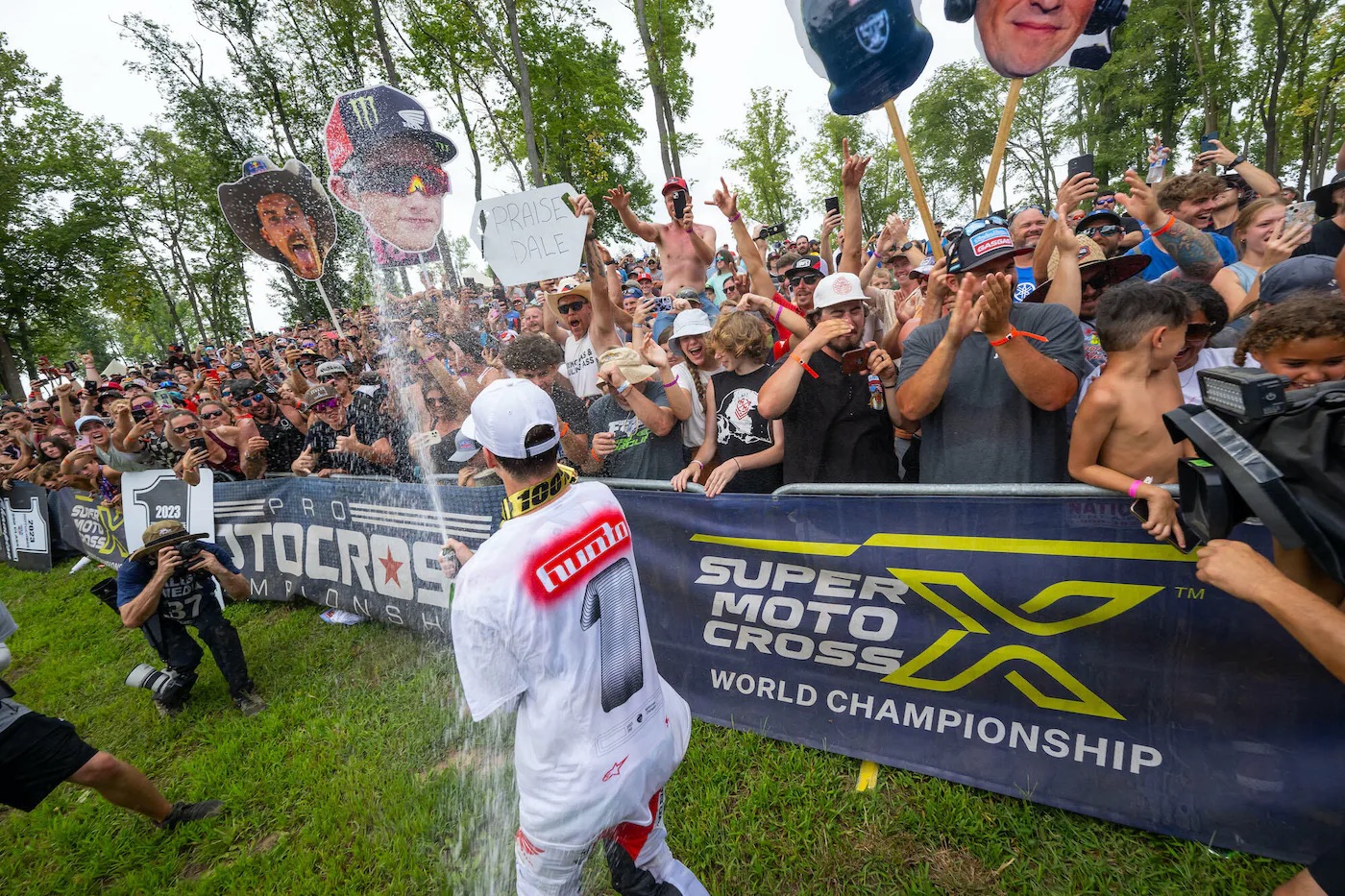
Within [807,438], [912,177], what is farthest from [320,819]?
[912,177]

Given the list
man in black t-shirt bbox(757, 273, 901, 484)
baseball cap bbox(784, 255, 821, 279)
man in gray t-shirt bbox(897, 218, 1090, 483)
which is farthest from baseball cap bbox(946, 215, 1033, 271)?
baseball cap bbox(784, 255, 821, 279)

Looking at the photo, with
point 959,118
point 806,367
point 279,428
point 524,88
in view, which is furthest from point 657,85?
point 959,118

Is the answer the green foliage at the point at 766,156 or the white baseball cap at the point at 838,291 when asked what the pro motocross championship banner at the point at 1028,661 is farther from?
the green foliage at the point at 766,156

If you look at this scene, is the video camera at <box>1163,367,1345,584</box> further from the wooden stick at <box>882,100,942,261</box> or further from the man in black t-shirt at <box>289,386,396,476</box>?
the man in black t-shirt at <box>289,386,396,476</box>

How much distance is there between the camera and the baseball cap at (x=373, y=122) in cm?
601

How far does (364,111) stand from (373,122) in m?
0.13

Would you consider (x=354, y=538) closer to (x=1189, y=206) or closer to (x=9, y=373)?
(x=1189, y=206)

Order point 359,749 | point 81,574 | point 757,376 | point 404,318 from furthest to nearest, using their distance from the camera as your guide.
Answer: point 404,318 < point 81,574 < point 359,749 < point 757,376

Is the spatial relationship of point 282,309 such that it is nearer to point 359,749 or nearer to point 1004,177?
point 359,749

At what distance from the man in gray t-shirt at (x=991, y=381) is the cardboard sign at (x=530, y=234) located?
132 inches

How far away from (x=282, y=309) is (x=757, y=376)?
3970cm

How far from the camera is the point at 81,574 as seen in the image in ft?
29.9

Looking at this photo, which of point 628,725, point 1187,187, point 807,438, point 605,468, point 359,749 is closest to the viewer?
point 628,725

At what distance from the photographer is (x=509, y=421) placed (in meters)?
2.01
